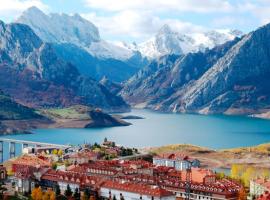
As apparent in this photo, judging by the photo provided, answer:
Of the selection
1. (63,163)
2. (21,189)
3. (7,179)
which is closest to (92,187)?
(21,189)

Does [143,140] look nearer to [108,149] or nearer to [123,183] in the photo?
[108,149]

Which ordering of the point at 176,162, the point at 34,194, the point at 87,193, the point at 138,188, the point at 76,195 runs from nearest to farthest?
the point at 138,188 < the point at 34,194 < the point at 76,195 < the point at 87,193 < the point at 176,162

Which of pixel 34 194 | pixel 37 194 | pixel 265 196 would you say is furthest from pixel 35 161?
pixel 265 196

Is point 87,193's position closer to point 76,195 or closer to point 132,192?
point 76,195

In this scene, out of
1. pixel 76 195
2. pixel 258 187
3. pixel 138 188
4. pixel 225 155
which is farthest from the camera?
pixel 225 155

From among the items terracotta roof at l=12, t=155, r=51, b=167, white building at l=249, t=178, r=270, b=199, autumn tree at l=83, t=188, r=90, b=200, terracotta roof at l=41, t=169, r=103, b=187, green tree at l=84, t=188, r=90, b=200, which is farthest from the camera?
terracotta roof at l=12, t=155, r=51, b=167

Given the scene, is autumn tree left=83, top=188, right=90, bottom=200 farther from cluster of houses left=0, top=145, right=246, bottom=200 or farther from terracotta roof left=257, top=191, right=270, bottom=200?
terracotta roof left=257, top=191, right=270, bottom=200

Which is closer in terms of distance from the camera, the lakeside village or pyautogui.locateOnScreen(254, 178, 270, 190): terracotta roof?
the lakeside village

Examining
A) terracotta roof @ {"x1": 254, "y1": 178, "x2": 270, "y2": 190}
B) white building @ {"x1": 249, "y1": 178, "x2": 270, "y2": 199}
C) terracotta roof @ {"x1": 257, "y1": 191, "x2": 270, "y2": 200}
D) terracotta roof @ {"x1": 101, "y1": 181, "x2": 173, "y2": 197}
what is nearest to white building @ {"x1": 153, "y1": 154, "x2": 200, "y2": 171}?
terracotta roof @ {"x1": 254, "y1": 178, "x2": 270, "y2": 190}

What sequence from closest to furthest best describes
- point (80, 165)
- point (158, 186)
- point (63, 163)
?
point (158, 186)
point (80, 165)
point (63, 163)
